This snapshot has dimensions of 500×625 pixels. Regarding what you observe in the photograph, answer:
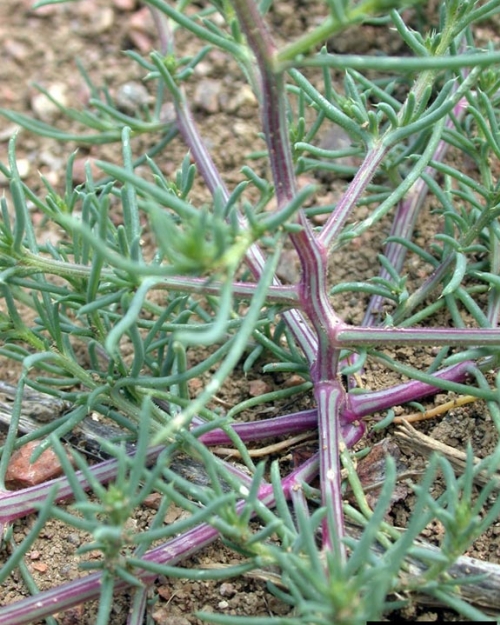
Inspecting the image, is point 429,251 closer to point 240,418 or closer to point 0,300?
point 240,418

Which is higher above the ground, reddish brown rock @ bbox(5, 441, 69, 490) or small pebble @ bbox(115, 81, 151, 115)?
small pebble @ bbox(115, 81, 151, 115)

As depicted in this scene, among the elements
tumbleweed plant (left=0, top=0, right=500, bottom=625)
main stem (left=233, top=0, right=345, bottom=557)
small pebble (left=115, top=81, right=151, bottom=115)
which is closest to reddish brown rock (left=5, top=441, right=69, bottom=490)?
tumbleweed plant (left=0, top=0, right=500, bottom=625)

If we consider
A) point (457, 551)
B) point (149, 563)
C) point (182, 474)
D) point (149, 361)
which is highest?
point (149, 361)

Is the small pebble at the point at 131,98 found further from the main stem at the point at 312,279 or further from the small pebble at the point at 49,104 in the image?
the main stem at the point at 312,279

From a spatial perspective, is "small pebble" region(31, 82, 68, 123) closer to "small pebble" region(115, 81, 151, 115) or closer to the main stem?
"small pebble" region(115, 81, 151, 115)

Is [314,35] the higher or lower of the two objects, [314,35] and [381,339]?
the higher

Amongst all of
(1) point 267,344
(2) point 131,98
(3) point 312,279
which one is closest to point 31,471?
(1) point 267,344

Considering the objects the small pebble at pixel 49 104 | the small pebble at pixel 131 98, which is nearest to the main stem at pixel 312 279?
the small pebble at pixel 131 98

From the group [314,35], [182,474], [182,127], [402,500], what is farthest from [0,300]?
[314,35]
